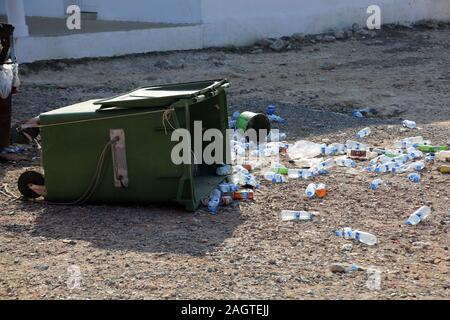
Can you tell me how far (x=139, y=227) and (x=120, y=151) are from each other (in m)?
0.62

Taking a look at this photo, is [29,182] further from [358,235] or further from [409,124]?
[409,124]

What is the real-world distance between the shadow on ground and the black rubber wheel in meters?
0.13

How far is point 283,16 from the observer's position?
15789mm

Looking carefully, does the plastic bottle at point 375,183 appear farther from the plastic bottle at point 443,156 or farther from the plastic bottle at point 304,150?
the plastic bottle at point 304,150

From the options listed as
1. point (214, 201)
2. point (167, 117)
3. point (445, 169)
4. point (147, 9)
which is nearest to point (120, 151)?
point (167, 117)

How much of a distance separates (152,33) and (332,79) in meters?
3.65

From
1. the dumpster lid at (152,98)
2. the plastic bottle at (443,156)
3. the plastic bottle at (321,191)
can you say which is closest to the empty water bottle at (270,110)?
the plastic bottle at (443,156)

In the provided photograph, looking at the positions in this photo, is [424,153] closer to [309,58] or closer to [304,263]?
[304,263]

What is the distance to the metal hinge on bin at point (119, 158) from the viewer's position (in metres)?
5.81

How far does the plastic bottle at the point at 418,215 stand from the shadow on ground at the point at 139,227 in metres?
1.24

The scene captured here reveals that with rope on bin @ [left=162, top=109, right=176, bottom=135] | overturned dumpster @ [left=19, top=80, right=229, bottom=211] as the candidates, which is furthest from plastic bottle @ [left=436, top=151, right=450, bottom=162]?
rope on bin @ [left=162, top=109, right=176, bottom=135]

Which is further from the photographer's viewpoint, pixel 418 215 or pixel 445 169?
pixel 445 169

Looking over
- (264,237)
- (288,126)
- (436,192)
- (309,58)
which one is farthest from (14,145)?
(309,58)
